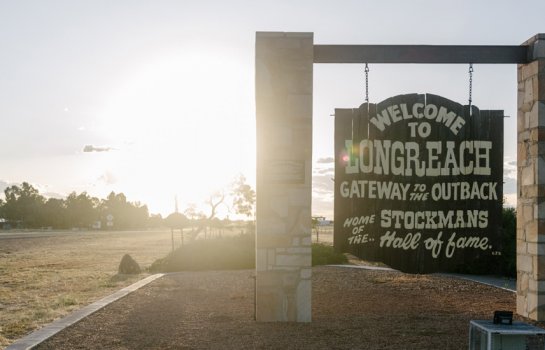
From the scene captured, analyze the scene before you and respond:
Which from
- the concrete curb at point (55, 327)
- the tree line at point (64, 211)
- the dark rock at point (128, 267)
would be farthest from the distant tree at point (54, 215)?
the concrete curb at point (55, 327)

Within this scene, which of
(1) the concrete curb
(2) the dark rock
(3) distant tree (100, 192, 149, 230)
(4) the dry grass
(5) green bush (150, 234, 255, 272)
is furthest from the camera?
(3) distant tree (100, 192, 149, 230)

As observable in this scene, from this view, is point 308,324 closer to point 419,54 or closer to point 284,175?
point 284,175

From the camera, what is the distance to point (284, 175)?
10.2m

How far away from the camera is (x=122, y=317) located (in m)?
10.7

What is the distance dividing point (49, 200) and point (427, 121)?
10612cm

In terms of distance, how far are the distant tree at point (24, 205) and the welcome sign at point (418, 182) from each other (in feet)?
332

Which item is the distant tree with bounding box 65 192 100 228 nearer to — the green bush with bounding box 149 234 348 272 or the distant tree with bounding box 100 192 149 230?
the distant tree with bounding box 100 192 149 230

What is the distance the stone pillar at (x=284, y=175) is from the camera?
10172mm

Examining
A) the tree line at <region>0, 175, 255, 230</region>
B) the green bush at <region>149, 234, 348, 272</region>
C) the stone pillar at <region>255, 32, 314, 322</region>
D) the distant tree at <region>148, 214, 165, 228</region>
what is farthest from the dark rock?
the distant tree at <region>148, 214, 165, 228</region>

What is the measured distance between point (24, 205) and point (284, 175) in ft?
352

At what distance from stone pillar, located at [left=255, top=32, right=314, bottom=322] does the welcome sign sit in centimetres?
102

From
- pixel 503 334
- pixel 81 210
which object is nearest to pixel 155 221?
pixel 81 210

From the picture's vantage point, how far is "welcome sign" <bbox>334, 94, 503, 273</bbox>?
10984 millimetres

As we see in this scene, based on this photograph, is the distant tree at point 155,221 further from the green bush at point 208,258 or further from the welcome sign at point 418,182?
the welcome sign at point 418,182
